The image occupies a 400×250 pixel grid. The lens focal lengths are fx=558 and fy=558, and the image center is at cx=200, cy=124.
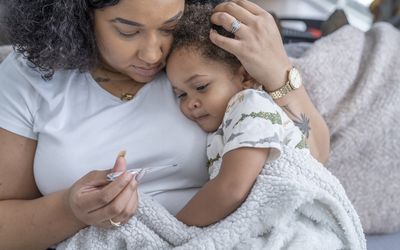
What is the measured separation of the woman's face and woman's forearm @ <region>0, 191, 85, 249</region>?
0.33 meters

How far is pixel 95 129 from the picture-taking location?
1.28 m

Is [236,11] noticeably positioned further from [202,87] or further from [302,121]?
[302,121]

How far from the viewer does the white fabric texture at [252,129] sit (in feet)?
3.67

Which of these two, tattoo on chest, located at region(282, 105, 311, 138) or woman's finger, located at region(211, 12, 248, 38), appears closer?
woman's finger, located at region(211, 12, 248, 38)

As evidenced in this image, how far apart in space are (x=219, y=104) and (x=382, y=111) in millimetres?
584

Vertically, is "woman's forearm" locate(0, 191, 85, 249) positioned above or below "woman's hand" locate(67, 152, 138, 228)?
below

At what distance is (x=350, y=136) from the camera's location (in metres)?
1.58

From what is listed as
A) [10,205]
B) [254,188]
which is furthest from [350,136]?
[10,205]

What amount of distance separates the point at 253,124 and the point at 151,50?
0.28m

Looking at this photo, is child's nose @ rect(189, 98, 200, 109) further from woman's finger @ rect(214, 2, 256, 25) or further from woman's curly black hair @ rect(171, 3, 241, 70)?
woman's finger @ rect(214, 2, 256, 25)

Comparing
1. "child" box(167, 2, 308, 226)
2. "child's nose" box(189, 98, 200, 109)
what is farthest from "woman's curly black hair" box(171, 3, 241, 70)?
"child's nose" box(189, 98, 200, 109)

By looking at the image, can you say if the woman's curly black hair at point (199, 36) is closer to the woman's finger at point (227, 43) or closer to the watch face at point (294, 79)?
the woman's finger at point (227, 43)

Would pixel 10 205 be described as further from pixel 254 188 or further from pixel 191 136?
pixel 254 188

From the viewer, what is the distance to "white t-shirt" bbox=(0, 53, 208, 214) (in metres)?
1.25
